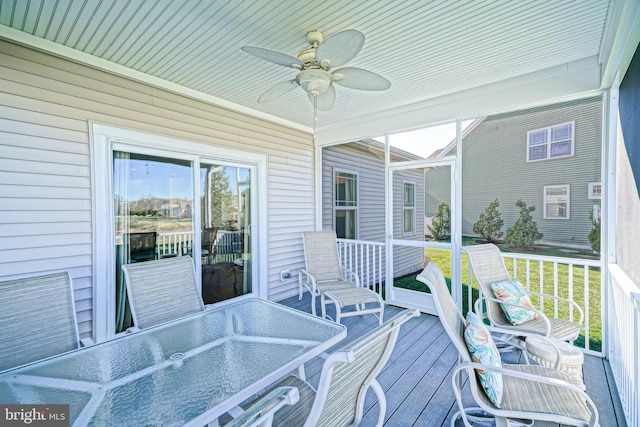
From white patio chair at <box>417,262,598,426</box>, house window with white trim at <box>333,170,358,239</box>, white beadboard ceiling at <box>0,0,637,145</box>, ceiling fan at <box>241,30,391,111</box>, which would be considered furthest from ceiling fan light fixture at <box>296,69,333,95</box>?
house window with white trim at <box>333,170,358,239</box>

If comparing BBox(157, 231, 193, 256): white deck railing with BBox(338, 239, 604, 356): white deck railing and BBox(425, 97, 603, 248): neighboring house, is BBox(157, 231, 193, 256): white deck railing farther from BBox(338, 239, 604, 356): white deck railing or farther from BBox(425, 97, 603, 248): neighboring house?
BBox(425, 97, 603, 248): neighboring house

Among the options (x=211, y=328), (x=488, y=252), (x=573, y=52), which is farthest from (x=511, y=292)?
(x=211, y=328)

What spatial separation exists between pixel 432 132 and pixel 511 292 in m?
2.24

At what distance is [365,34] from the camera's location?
230 centimetres

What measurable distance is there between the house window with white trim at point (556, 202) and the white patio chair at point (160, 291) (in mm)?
6104

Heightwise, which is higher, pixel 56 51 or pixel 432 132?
pixel 56 51

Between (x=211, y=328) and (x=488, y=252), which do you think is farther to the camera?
(x=488, y=252)

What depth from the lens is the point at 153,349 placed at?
1604mm

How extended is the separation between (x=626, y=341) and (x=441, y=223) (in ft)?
6.71

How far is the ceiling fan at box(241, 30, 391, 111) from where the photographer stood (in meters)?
1.82

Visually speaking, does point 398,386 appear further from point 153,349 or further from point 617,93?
point 617,93

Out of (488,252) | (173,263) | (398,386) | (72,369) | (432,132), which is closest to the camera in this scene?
(72,369)

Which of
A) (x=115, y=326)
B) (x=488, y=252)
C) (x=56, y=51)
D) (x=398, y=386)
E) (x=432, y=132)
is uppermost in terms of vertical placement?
(x=56, y=51)

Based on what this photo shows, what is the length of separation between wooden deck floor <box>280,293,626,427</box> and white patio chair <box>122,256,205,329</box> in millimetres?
1297
